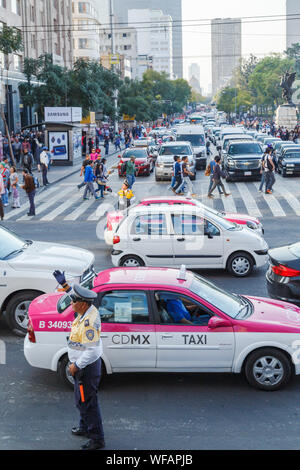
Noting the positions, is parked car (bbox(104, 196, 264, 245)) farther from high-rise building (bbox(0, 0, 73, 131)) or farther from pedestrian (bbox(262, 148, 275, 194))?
high-rise building (bbox(0, 0, 73, 131))

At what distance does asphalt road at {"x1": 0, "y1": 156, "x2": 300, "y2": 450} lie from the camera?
6555mm

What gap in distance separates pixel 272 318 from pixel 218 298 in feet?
2.43

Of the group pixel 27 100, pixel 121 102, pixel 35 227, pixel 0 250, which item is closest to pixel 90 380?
pixel 0 250

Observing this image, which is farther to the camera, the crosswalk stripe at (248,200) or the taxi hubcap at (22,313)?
the crosswalk stripe at (248,200)

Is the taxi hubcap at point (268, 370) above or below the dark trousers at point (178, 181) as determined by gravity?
below

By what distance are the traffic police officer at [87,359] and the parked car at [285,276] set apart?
494cm

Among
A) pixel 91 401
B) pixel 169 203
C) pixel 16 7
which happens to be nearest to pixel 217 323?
pixel 91 401

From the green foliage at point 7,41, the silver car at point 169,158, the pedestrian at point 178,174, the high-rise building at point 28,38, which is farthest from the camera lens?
the high-rise building at point 28,38

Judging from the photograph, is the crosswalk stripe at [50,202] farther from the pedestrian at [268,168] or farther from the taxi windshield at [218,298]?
the taxi windshield at [218,298]

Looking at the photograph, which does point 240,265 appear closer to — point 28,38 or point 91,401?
point 91,401

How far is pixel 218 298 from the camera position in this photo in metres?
8.32

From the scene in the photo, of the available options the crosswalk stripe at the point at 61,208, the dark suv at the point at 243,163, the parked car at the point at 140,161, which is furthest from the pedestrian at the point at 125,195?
the parked car at the point at 140,161

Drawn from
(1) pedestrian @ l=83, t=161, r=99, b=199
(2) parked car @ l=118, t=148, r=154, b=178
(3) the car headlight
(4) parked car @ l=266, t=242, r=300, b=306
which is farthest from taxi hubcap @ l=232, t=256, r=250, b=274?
(2) parked car @ l=118, t=148, r=154, b=178

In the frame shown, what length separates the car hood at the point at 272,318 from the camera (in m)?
7.81
